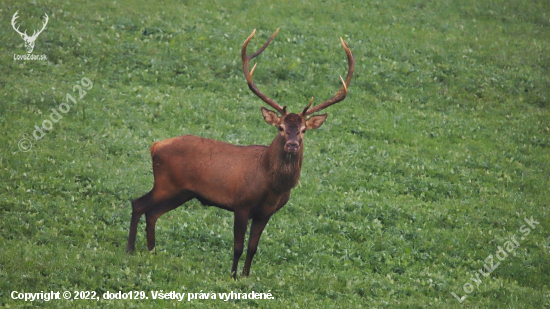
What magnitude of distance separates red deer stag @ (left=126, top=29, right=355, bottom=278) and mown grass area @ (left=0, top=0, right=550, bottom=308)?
0.97 m

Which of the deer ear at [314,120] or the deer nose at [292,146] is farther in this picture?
the deer ear at [314,120]

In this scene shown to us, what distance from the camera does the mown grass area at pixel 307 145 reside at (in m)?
12.9

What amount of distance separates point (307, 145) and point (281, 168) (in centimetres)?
895

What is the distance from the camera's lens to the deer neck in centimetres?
1212

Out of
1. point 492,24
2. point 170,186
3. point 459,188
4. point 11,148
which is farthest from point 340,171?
point 492,24

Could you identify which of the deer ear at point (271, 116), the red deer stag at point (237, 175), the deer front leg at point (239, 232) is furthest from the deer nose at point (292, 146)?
the deer front leg at point (239, 232)

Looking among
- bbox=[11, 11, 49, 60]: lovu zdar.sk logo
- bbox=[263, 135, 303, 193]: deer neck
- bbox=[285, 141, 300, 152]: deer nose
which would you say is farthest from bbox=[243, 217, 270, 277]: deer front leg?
bbox=[11, 11, 49, 60]: lovu zdar.sk logo

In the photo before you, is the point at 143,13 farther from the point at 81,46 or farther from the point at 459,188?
the point at 459,188

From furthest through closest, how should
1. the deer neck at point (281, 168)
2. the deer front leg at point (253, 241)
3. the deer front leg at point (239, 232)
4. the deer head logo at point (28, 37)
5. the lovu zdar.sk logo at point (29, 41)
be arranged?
the deer head logo at point (28, 37)
the lovu zdar.sk logo at point (29, 41)
the deer front leg at point (253, 241)
the deer front leg at point (239, 232)
the deer neck at point (281, 168)

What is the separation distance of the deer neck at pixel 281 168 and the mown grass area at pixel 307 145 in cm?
199

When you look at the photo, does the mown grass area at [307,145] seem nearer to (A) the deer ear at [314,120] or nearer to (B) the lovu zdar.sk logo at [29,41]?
(B) the lovu zdar.sk logo at [29,41]

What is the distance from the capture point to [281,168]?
12.1m

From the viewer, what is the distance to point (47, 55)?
24016 mm

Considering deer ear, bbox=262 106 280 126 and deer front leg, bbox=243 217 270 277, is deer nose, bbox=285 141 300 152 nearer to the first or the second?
deer ear, bbox=262 106 280 126
